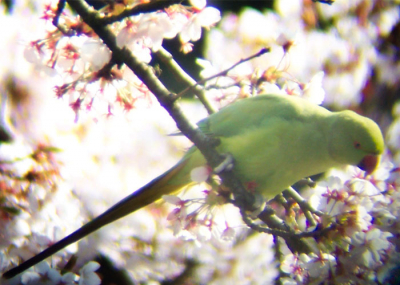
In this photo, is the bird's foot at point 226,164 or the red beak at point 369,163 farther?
the red beak at point 369,163

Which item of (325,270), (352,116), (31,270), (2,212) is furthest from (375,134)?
(2,212)

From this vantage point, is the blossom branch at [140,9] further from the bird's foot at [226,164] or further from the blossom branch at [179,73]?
the bird's foot at [226,164]

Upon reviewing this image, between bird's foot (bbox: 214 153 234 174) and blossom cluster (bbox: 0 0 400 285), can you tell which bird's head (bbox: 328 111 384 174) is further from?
bird's foot (bbox: 214 153 234 174)

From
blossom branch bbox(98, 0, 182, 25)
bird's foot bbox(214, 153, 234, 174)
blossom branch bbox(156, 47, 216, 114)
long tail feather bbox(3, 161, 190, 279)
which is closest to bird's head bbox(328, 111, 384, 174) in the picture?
bird's foot bbox(214, 153, 234, 174)

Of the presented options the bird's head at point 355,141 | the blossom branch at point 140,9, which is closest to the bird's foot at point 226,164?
the bird's head at point 355,141

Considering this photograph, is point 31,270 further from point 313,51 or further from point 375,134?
point 313,51

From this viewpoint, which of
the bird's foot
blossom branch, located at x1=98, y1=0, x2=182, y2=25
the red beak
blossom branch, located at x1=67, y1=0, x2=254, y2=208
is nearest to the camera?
blossom branch, located at x1=98, y1=0, x2=182, y2=25

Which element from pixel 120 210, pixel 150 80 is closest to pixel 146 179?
pixel 120 210

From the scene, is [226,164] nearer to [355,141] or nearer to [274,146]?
[274,146]
